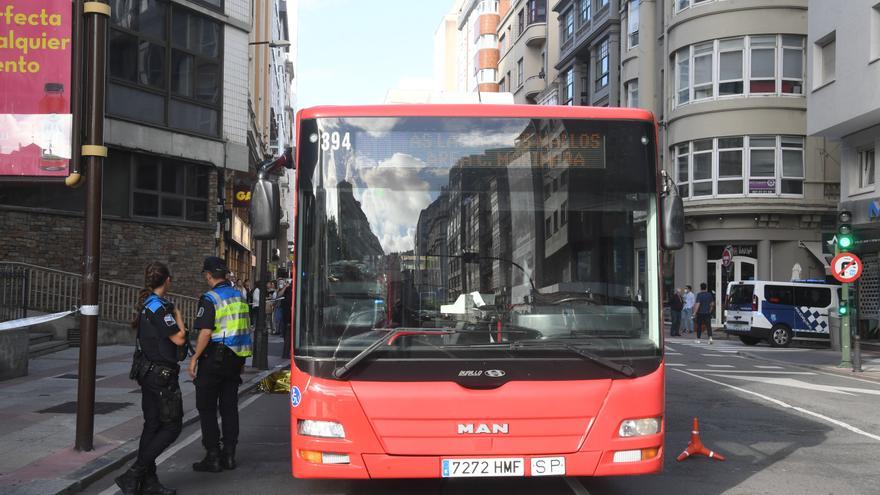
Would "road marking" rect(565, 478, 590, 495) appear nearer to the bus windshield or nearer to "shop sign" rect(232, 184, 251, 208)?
the bus windshield

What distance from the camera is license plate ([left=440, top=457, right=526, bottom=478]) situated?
563cm

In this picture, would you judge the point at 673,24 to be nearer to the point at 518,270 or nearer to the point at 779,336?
the point at 779,336

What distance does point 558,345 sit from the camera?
5758mm

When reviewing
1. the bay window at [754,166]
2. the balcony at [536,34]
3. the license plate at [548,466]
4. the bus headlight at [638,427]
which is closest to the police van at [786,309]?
the bay window at [754,166]

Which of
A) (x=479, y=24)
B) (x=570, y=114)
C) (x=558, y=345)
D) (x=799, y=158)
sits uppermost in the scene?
(x=479, y=24)

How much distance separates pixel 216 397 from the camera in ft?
25.3

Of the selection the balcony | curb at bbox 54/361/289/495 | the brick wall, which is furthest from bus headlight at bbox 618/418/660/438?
the balcony

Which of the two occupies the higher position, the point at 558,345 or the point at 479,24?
the point at 479,24

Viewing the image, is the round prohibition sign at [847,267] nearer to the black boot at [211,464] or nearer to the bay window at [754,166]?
the black boot at [211,464]

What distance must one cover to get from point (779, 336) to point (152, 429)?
73.9ft

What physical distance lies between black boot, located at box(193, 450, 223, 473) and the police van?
824 inches

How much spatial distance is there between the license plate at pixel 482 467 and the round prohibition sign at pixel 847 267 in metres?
14.7

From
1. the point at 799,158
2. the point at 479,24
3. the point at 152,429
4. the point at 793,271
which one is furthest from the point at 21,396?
the point at 479,24

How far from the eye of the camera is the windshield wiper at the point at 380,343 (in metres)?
5.68
